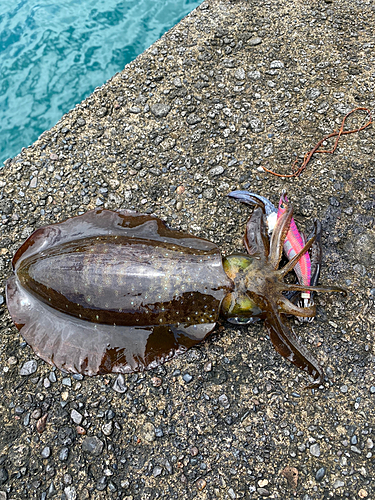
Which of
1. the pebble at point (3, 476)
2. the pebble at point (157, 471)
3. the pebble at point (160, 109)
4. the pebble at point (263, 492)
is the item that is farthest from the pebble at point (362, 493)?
the pebble at point (160, 109)

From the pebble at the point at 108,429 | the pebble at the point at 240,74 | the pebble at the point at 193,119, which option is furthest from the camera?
the pebble at the point at 240,74

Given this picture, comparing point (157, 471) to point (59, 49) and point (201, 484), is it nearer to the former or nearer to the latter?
point (201, 484)

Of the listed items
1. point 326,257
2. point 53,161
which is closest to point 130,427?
point 326,257

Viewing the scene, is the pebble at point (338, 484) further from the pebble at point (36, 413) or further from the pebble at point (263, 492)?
the pebble at point (36, 413)

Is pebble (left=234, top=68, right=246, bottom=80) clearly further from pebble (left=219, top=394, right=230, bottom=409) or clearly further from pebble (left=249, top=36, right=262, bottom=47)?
pebble (left=219, top=394, right=230, bottom=409)

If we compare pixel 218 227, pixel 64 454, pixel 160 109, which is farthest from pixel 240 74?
pixel 64 454

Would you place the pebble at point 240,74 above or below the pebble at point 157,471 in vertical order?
above
